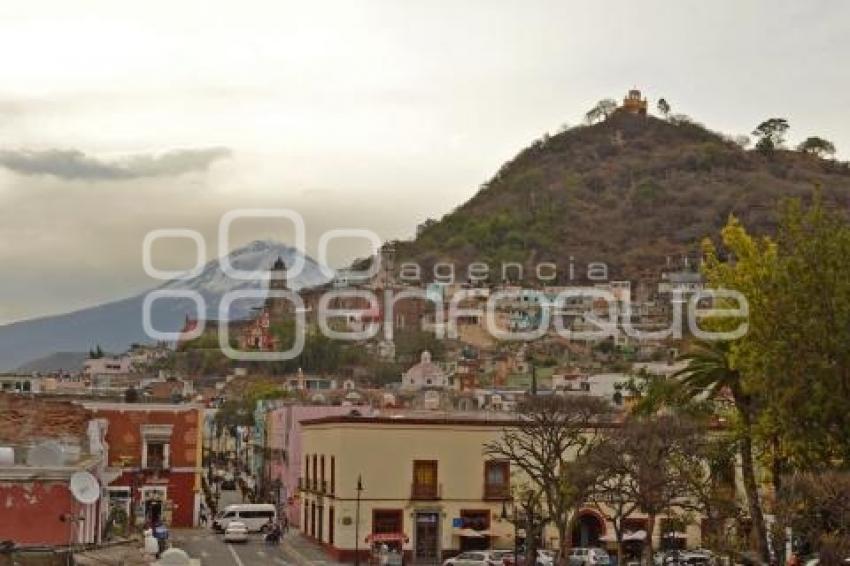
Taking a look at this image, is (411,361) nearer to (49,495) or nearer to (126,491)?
(126,491)

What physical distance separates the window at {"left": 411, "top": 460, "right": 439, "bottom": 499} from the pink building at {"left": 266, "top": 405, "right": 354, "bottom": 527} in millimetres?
12952

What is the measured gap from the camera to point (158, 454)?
5828 centimetres

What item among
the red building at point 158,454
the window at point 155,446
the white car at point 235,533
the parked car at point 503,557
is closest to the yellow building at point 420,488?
the parked car at point 503,557

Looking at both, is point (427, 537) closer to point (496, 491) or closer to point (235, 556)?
point (496, 491)

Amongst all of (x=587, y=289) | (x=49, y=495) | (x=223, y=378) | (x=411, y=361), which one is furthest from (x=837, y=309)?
(x=587, y=289)

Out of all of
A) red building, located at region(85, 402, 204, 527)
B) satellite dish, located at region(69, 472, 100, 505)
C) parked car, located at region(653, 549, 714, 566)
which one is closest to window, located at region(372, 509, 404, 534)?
parked car, located at region(653, 549, 714, 566)

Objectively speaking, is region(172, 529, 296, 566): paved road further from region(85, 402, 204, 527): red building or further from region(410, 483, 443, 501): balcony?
region(410, 483, 443, 501): balcony

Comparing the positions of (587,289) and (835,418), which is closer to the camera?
(835,418)

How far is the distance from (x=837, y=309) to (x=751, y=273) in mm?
2706

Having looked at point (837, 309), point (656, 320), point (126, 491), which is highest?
point (656, 320)

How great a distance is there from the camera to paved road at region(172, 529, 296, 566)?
46969 millimetres

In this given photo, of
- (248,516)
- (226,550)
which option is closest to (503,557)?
(226,550)

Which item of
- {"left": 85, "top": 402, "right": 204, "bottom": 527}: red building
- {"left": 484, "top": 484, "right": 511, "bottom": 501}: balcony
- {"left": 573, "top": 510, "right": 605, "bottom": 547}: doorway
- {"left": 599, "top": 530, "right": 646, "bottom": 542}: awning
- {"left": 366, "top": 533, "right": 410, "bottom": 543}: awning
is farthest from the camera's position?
{"left": 85, "top": 402, "right": 204, "bottom": 527}: red building

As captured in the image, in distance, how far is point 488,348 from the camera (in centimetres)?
16825
